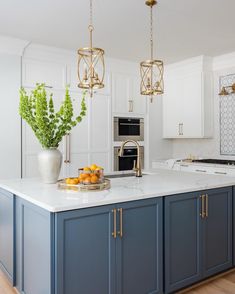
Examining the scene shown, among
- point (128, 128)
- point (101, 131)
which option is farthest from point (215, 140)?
point (101, 131)

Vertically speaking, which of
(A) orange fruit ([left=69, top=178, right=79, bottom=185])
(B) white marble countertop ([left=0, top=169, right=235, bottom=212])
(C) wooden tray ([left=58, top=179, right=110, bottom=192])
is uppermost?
(A) orange fruit ([left=69, top=178, right=79, bottom=185])

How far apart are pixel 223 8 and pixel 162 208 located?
7.26 ft

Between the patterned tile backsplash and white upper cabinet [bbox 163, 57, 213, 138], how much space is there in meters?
0.19

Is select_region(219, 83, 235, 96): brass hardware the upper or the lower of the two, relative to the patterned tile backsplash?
upper

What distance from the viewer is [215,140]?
16.5ft

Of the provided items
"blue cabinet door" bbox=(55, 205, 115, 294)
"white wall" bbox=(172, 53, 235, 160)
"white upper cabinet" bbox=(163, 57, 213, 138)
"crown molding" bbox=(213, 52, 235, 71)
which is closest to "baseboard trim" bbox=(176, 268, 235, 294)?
"blue cabinet door" bbox=(55, 205, 115, 294)

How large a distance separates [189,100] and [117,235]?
365 centimetres

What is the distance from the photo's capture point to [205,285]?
252cm

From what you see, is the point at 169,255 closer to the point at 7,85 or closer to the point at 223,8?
the point at 223,8

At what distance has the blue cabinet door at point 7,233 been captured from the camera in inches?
91.8

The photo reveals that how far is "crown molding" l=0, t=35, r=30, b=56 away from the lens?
12.9ft

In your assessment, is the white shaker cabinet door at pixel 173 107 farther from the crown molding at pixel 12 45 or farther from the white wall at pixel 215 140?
the crown molding at pixel 12 45

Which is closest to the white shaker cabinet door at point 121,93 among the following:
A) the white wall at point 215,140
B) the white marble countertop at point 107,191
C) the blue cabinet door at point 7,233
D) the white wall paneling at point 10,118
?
the white wall at point 215,140

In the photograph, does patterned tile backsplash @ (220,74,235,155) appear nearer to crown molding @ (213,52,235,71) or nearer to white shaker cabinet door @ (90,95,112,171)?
crown molding @ (213,52,235,71)
